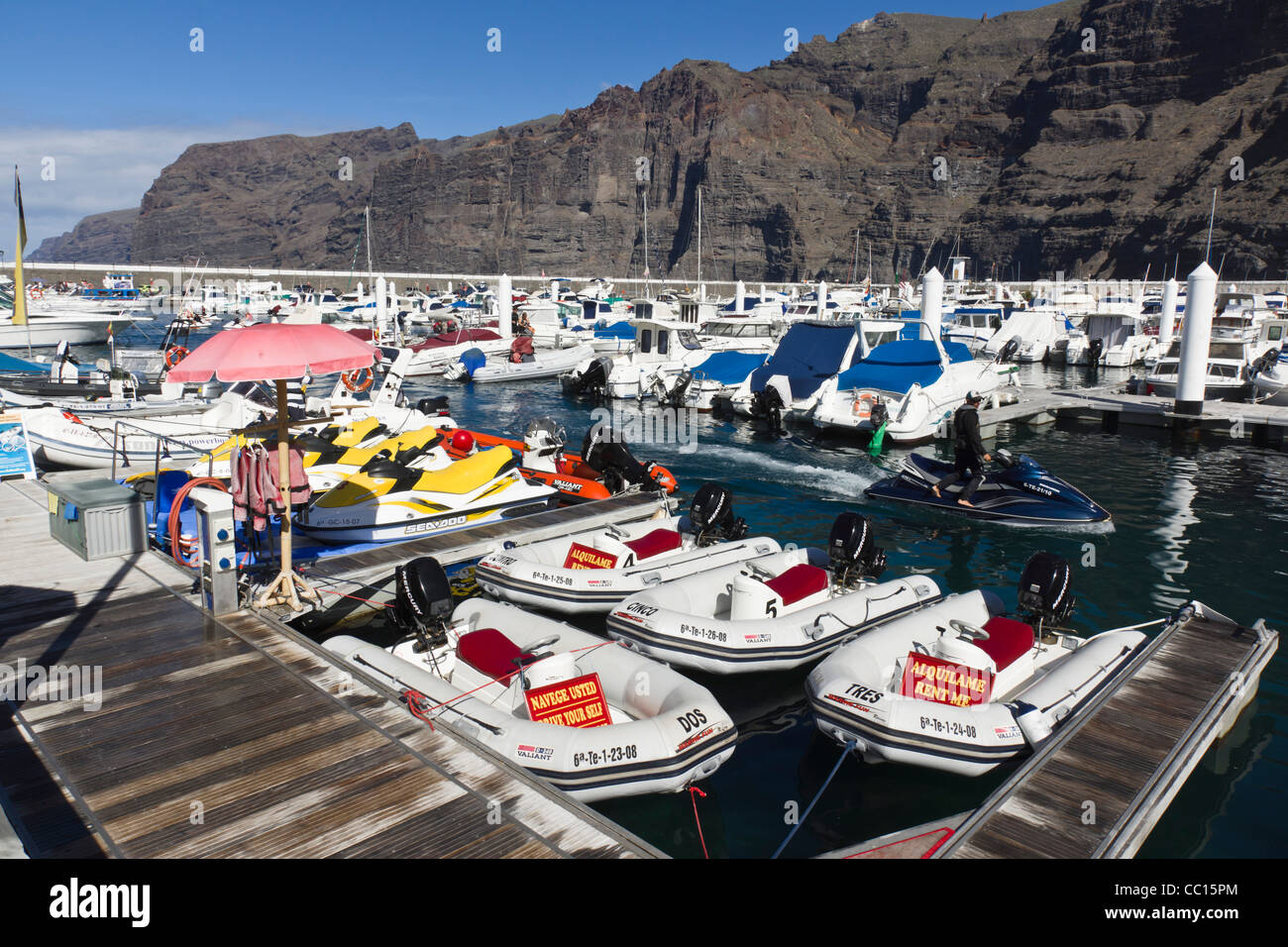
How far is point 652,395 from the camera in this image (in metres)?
28.5

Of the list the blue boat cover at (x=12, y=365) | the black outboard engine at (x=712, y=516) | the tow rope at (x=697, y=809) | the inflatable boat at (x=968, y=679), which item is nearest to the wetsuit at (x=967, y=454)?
the black outboard engine at (x=712, y=516)

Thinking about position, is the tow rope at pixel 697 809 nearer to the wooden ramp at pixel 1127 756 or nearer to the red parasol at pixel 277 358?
the wooden ramp at pixel 1127 756

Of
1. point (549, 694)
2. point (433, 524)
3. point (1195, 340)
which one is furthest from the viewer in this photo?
point (1195, 340)

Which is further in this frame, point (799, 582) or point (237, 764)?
point (799, 582)

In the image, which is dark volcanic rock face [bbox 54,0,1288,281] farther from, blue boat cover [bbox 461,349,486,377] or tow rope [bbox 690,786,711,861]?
tow rope [bbox 690,786,711,861]

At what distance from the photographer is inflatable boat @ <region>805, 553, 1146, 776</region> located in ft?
21.8

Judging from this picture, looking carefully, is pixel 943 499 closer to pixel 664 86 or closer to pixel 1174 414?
pixel 1174 414

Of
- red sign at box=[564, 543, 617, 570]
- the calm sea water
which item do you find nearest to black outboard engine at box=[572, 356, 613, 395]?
the calm sea water

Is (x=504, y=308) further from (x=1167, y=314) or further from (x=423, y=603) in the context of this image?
(x=423, y=603)

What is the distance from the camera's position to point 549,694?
6758mm

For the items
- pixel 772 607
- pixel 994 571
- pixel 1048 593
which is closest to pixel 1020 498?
pixel 994 571

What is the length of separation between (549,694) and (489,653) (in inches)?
52.8

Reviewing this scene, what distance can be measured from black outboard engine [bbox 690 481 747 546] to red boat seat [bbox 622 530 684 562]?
397 millimetres
